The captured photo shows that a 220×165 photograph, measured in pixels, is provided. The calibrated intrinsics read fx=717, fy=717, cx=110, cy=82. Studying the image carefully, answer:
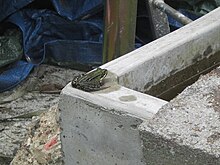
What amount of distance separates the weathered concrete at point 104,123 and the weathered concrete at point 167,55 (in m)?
0.11

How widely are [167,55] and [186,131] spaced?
0.56 m

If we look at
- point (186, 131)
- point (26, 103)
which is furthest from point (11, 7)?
point (186, 131)

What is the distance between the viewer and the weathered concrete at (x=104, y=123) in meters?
2.22

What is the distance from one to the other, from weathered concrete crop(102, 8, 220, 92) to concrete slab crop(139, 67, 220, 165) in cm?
29

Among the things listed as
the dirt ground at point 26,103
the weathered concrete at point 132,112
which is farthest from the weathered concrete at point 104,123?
the dirt ground at point 26,103

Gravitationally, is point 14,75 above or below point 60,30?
below

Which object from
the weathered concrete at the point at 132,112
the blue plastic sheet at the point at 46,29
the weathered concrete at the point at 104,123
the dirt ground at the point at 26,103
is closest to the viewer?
the weathered concrete at the point at 132,112

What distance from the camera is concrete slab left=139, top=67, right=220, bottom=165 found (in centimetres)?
197

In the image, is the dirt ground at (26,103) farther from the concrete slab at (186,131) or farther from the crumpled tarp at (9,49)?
the concrete slab at (186,131)

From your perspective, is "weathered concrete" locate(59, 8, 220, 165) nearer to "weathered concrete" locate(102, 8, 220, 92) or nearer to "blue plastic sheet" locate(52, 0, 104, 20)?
"weathered concrete" locate(102, 8, 220, 92)

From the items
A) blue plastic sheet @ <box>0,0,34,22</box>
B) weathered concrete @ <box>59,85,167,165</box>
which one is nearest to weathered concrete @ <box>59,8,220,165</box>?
weathered concrete @ <box>59,85,167,165</box>

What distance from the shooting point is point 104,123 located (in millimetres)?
2303

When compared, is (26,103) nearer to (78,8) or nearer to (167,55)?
(78,8)

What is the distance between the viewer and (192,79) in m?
2.72
